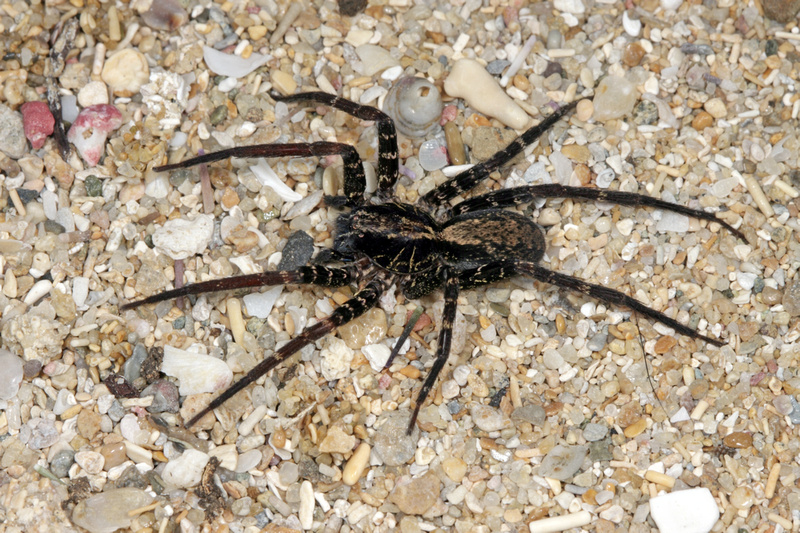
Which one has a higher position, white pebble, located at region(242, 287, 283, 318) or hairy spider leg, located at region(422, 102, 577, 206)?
hairy spider leg, located at region(422, 102, 577, 206)

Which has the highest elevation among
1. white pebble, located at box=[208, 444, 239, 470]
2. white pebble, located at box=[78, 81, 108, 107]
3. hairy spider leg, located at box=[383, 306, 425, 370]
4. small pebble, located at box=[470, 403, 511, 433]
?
white pebble, located at box=[78, 81, 108, 107]

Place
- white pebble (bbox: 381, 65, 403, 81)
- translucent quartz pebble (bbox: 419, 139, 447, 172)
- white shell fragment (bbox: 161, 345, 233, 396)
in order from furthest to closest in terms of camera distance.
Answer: white pebble (bbox: 381, 65, 403, 81), translucent quartz pebble (bbox: 419, 139, 447, 172), white shell fragment (bbox: 161, 345, 233, 396)

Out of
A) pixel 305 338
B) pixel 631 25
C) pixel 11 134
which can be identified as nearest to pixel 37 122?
pixel 11 134

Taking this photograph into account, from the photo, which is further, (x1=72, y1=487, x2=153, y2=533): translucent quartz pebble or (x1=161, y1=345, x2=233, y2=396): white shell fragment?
(x1=161, y1=345, x2=233, y2=396): white shell fragment

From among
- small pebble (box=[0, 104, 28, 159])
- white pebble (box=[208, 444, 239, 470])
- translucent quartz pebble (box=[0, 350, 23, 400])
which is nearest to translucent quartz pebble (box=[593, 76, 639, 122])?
white pebble (box=[208, 444, 239, 470])

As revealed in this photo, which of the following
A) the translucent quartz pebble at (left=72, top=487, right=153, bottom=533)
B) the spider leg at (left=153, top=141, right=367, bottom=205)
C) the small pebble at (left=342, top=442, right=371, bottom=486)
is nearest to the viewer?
the translucent quartz pebble at (left=72, top=487, right=153, bottom=533)

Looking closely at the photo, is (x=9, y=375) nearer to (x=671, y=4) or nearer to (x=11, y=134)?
(x=11, y=134)

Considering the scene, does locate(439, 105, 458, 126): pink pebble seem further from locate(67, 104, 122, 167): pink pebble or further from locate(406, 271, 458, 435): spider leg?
locate(67, 104, 122, 167): pink pebble
